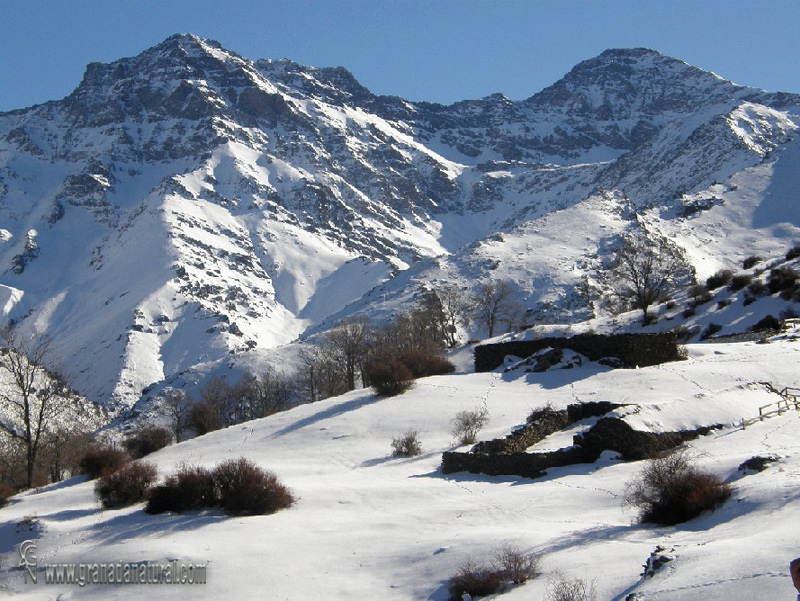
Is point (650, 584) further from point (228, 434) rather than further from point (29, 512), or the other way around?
point (228, 434)

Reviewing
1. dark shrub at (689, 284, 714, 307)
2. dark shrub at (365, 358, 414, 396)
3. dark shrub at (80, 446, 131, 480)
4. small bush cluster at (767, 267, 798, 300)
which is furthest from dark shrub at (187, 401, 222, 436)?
small bush cluster at (767, 267, 798, 300)

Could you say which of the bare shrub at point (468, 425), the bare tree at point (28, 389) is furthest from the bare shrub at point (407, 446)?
the bare tree at point (28, 389)

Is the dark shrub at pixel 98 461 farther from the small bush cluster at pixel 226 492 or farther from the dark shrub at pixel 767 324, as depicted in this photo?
the dark shrub at pixel 767 324

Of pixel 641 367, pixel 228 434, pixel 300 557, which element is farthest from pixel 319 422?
pixel 300 557

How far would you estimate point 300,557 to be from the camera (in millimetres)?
13328

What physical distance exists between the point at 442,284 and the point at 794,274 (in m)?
63.1

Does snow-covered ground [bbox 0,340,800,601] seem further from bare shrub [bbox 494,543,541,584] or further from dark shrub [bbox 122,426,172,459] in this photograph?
dark shrub [bbox 122,426,172,459]

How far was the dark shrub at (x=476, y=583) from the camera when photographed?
10.9m

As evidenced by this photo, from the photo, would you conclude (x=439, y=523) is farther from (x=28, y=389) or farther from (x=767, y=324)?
(x=767, y=324)

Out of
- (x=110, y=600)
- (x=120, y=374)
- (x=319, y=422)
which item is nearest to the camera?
(x=110, y=600)

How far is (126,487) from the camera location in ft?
62.5

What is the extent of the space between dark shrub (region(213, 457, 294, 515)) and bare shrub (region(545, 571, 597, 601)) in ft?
26.0

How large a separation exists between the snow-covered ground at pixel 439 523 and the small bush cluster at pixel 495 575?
9.1 inches

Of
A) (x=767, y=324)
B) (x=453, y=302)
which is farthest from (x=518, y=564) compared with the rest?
(x=453, y=302)
